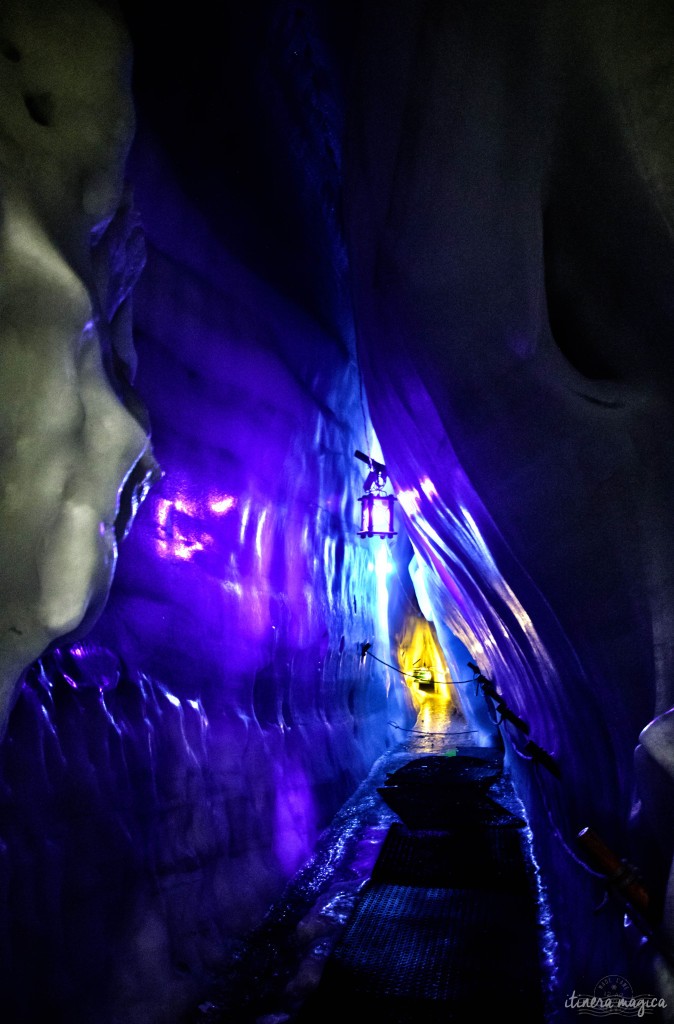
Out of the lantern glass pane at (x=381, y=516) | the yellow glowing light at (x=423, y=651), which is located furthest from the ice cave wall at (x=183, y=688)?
the yellow glowing light at (x=423, y=651)

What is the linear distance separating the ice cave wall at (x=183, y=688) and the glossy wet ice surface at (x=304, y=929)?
13cm

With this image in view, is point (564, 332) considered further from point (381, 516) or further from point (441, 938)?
point (381, 516)

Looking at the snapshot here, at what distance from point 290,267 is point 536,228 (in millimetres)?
3483

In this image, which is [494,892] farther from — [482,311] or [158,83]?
[158,83]

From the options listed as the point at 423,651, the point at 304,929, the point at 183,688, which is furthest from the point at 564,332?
the point at 423,651

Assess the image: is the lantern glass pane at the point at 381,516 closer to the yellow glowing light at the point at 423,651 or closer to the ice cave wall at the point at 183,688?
the ice cave wall at the point at 183,688

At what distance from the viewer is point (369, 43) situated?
15.5ft

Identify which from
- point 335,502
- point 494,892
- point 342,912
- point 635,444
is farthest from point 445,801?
point 635,444

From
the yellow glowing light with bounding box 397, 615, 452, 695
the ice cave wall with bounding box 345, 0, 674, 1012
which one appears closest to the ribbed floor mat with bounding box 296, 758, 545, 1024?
the ice cave wall with bounding box 345, 0, 674, 1012

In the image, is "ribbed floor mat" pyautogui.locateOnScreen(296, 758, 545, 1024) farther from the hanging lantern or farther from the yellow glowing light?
the yellow glowing light

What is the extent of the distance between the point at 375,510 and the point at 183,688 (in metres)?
4.65

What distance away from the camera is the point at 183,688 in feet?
14.8

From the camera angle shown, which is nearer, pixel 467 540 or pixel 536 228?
pixel 536 228

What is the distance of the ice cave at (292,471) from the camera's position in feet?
8.66
